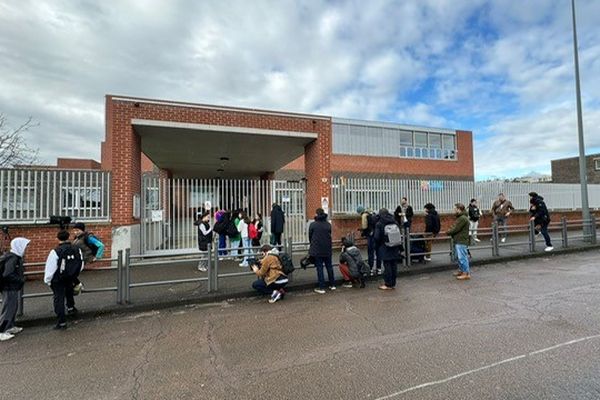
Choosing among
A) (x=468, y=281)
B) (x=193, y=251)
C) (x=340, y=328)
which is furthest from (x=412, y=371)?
(x=193, y=251)

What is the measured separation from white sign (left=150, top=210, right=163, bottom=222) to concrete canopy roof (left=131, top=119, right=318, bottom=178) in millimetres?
2583

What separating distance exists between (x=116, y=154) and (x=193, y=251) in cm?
389

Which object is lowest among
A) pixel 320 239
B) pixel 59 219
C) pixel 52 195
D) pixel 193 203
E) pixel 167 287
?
pixel 167 287

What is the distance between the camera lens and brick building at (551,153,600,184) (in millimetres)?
34906

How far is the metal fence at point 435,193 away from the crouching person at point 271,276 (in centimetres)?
649

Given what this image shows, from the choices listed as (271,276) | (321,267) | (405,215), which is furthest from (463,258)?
(271,276)

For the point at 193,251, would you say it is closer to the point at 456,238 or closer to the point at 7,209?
the point at 7,209

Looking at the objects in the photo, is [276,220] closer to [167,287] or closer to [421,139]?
[167,287]

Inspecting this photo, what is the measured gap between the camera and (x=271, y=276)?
6.38m

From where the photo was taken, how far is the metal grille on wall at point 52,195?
28.1 feet

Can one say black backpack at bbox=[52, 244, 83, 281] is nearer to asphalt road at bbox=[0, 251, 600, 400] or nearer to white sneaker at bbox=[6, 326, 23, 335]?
asphalt road at bbox=[0, 251, 600, 400]

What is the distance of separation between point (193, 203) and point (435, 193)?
10556 millimetres

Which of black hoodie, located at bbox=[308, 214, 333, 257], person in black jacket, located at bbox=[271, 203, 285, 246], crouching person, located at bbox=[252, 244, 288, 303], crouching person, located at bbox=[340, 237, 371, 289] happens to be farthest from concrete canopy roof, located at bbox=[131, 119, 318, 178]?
crouching person, located at bbox=[252, 244, 288, 303]

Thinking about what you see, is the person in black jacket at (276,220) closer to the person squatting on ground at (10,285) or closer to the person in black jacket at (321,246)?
the person in black jacket at (321,246)
